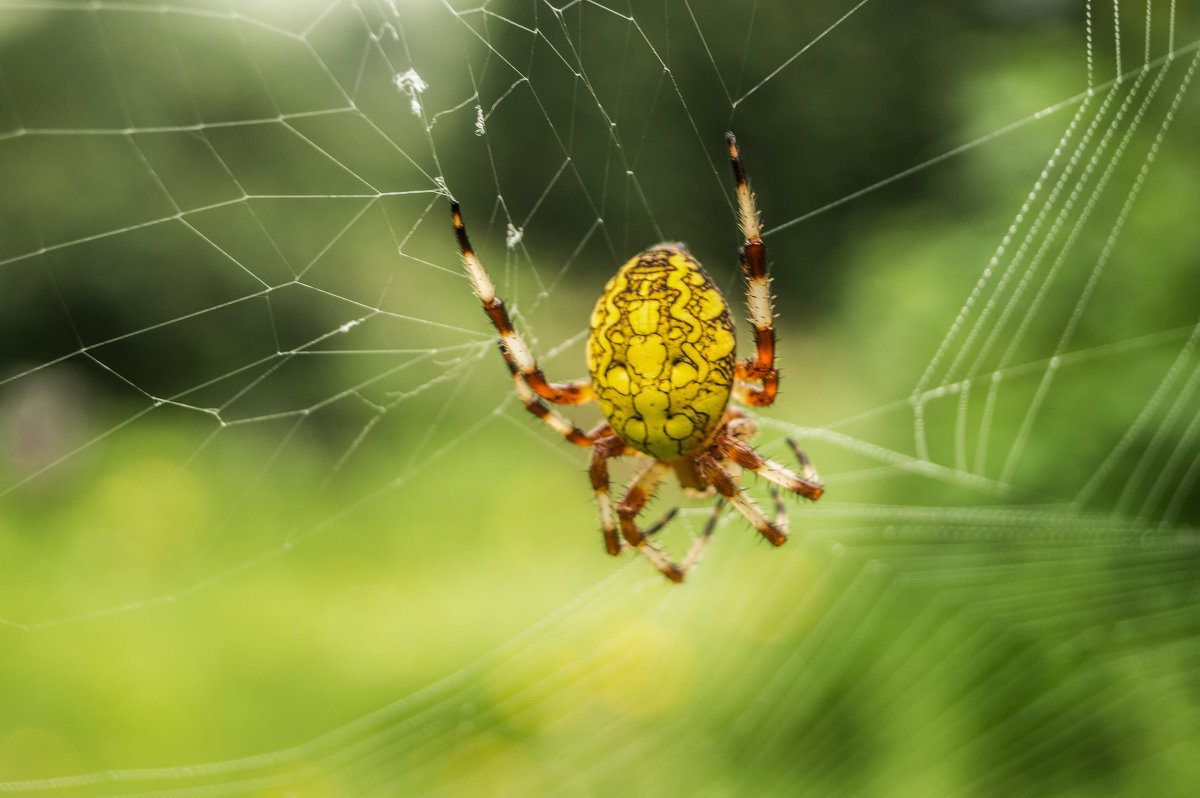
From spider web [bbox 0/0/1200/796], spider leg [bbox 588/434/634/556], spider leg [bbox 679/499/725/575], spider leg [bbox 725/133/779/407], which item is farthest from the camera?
spider web [bbox 0/0/1200/796]

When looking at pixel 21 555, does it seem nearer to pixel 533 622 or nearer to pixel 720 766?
pixel 533 622

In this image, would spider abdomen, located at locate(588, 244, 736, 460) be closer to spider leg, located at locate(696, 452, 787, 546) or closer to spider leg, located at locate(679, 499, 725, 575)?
spider leg, located at locate(696, 452, 787, 546)

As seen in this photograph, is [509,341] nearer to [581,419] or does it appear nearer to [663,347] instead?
[663,347]

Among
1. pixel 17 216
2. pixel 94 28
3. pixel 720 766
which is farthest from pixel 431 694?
pixel 17 216

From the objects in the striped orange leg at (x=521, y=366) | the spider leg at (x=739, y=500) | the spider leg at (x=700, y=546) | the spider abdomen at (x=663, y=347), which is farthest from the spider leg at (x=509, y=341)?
the spider leg at (x=700, y=546)

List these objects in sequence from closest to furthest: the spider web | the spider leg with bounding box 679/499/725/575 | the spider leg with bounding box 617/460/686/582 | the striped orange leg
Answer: the striped orange leg
the spider leg with bounding box 617/460/686/582
the spider leg with bounding box 679/499/725/575
the spider web

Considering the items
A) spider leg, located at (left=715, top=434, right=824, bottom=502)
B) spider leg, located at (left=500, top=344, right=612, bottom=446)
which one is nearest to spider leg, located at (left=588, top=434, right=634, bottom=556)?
spider leg, located at (left=500, top=344, right=612, bottom=446)
